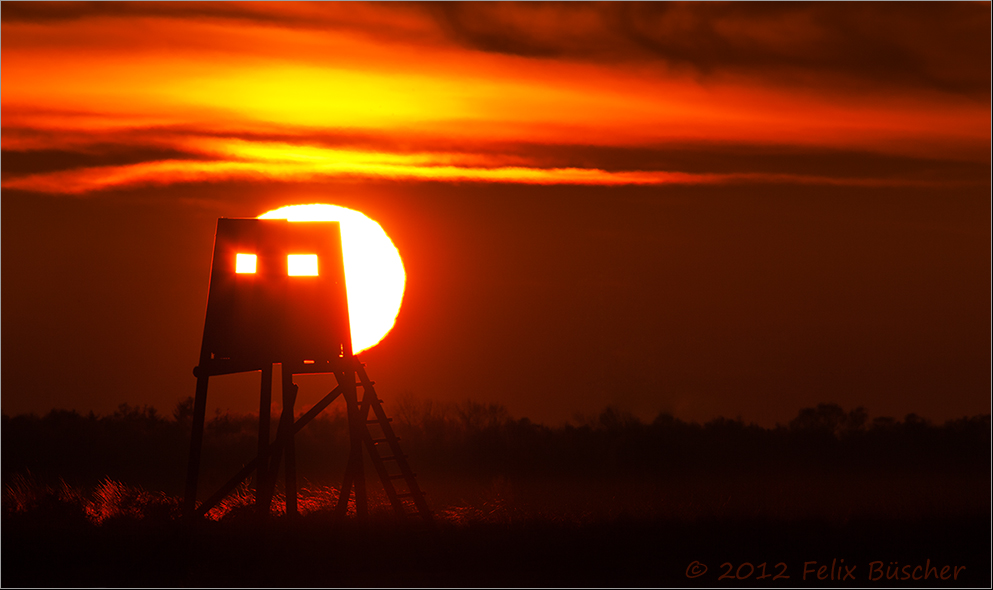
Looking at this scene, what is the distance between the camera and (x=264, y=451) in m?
14.9

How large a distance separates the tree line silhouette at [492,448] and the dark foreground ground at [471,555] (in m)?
12.5

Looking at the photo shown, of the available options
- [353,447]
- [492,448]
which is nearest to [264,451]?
[353,447]

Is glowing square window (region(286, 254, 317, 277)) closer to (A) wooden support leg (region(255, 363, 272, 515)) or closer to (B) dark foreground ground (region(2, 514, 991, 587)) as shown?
(A) wooden support leg (region(255, 363, 272, 515))

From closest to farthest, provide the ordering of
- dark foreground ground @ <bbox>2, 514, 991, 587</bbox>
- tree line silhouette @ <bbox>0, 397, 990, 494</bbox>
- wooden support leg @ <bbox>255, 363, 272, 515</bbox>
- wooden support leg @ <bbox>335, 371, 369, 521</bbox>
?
dark foreground ground @ <bbox>2, 514, 991, 587</bbox>, wooden support leg @ <bbox>255, 363, 272, 515</bbox>, wooden support leg @ <bbox>335, 371, 369, 521</bbox>, tree line silhouette @ <bbox>0, 397, 990, 494</bbox>

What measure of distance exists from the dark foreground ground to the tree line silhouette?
12.5 m

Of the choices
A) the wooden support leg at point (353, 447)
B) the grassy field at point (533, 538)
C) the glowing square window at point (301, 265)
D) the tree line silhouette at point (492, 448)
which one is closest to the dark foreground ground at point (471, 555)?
the grassy field at point (533, 538)

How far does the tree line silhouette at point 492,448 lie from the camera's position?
94.0 feet

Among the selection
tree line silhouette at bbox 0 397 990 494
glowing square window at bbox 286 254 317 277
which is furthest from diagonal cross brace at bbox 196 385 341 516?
tree line silhouette at bbox 0 397 990 494

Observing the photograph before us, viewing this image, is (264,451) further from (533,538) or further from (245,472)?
(533,538)

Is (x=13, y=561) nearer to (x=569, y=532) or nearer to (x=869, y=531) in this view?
(x=569, y=532)

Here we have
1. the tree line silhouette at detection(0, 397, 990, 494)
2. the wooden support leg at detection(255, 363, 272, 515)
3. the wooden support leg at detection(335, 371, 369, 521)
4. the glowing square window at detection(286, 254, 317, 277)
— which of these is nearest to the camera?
the wooden support leg at detection(255, 363, 272, 515)

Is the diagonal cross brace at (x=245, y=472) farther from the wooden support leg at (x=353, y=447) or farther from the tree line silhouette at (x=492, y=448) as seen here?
the tree line silhouette at (x=492, y=448)

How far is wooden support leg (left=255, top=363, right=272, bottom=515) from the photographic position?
14.4m

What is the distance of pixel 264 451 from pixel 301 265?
2.87m
